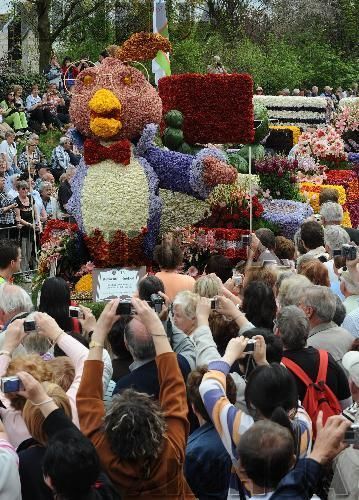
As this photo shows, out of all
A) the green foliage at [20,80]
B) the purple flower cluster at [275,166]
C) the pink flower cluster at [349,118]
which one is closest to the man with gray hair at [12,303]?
the purple flower cluster at [275,166]

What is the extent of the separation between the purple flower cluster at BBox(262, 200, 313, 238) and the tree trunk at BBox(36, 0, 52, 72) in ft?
71.5

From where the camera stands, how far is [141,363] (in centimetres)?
598

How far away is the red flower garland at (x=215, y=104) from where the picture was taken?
16.5 meters

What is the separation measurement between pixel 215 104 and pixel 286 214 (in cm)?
231

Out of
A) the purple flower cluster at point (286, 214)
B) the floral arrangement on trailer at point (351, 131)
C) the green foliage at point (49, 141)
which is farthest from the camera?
the green foliage at point (49, 141)

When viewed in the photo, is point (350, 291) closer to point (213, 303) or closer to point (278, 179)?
point (213, 303)

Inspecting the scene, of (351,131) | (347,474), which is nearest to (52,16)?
(351,131)

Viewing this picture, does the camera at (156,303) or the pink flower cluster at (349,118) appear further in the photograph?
the pink flower cluster at (349,118)

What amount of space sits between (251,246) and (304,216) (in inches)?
184

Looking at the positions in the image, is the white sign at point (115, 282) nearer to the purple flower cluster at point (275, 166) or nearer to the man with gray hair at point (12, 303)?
the purple flower cluster at point (275, 166)

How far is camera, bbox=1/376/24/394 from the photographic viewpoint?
4895 mm

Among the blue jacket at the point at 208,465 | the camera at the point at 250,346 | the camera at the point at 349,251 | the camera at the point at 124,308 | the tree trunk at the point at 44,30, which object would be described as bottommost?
the blue jacket at the point at 208,465

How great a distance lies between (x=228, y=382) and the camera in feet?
18.7

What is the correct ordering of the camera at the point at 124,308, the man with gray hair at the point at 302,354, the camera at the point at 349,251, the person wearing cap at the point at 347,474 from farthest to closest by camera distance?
the camera at the point at 349,251, the man with gray hair at the point at 302,354, the camera at the point at 124,308, the person wearing cap at the point at 347,474
